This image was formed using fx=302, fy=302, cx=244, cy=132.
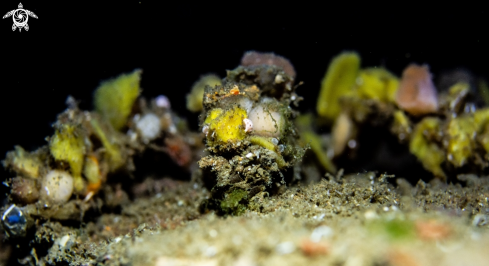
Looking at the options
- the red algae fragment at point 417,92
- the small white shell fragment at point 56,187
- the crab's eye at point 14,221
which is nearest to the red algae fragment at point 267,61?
the red algae fragment at point 417,92

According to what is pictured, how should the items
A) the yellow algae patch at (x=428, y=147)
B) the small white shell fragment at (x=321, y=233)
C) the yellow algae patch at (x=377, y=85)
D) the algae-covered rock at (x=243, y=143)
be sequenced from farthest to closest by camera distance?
the yellow algae patch at (x=377, y=85), the yellow algae patch at (x=428, y=147), the algae-covered rock at (x=243, y=143), the small white shell fragment at (x=321, y=233)

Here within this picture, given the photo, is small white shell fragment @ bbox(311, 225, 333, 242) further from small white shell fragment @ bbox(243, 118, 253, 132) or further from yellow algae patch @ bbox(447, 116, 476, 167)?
yellow algae patch @ bbox(447, 116, 476, 167)

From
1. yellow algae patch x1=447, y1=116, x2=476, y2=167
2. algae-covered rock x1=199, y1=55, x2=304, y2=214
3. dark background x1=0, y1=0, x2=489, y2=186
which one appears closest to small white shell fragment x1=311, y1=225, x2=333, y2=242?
algae-covered rock x1=199, y1=55, x2=304, y2=214

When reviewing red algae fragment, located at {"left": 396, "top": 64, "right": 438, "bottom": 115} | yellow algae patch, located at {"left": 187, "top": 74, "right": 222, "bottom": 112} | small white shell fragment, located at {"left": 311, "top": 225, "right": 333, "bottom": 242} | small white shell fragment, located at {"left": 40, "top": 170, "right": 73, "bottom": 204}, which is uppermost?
yellow algae patch, located at {"left": 187, "top": 74, "right": 222, "bottom": 112}

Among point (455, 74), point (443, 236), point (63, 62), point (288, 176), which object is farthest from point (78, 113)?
point (455, 74)

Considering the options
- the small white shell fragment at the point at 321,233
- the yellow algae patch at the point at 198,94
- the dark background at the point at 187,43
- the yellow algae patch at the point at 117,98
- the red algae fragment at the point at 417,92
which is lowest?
the small white shell fragment at the point at 321,233

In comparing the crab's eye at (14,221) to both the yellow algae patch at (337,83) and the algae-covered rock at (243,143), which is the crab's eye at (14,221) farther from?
the yellow algae patch at (337,83)
